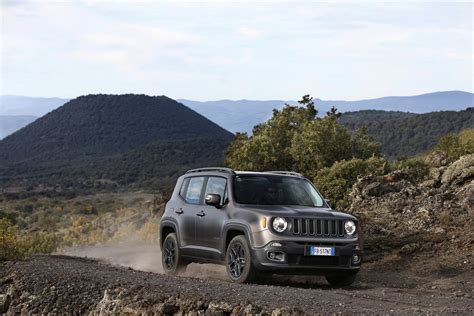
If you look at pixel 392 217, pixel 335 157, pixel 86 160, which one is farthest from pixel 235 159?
pixel 86 160

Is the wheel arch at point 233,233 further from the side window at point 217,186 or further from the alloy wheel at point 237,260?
the side window at point 217,186

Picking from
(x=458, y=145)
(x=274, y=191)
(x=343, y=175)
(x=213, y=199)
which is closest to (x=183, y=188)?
(x=213, y=199)

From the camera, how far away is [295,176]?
14.4 metres

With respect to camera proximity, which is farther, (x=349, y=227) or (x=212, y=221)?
(x=212, y=221)

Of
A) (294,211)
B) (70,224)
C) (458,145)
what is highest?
(458,145)

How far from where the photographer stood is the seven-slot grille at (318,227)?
12781mm

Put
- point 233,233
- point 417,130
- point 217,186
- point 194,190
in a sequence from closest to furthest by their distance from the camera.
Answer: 1. point 233,233
2. point 217,186
3. point 194,190
4. point 417,130

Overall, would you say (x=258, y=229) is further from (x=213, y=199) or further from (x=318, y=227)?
(x=213, y=199)

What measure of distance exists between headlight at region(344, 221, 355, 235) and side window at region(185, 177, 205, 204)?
267 centimetres

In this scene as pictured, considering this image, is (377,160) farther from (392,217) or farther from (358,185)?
(392,217)

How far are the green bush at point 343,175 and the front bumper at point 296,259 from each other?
10.4m

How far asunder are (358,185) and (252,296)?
11.5 meters

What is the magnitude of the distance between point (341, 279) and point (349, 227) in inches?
38.2

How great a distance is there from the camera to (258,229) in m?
12.8
